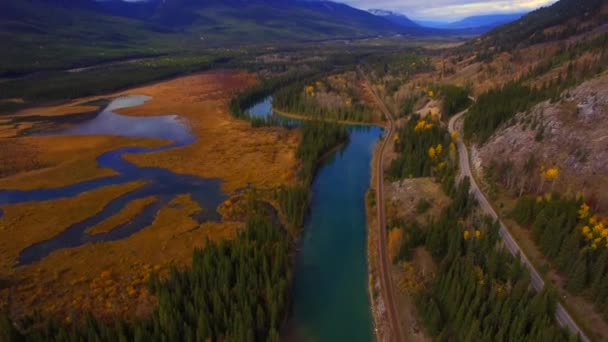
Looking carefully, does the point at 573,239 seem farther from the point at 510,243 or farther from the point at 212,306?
the point at 212,306

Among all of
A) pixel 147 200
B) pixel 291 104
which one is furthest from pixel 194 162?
pixel 291 104

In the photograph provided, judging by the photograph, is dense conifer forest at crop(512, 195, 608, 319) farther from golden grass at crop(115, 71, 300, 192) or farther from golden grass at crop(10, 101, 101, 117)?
golden grass at crop(10, 101, 101, 117)

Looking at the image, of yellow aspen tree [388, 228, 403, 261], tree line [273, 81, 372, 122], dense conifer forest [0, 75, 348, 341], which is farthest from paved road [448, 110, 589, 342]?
tree line [273, 81, 372, 122]

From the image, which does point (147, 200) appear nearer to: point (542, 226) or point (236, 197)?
point (236, 197)

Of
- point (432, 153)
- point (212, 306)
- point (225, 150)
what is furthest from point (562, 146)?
point (225, 150)

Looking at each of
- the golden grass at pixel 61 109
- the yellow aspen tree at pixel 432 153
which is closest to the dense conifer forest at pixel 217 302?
the yellow aspen tree at pixel 432 153

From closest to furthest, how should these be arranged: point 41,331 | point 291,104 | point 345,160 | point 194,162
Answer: point 41,331 < point 194,162 < point 345,160 < point 291,104
